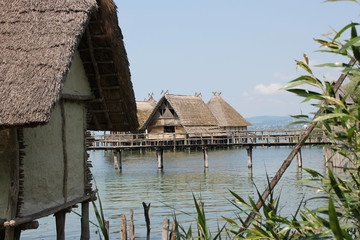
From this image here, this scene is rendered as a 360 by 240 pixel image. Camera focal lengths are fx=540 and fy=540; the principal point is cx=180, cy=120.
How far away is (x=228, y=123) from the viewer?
5156cm

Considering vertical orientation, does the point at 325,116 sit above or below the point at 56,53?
below

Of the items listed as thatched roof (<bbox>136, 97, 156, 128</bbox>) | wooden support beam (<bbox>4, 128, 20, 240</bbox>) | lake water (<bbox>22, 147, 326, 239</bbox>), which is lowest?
lake water (<bbox>22, 147, 326, 239</bbox>)

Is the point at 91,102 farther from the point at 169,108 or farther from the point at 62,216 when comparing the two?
the point at 169,108

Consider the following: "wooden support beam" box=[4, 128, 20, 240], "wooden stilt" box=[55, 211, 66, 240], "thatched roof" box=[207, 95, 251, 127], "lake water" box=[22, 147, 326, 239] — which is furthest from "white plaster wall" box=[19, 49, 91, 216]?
"thatched roof" box=[207, 95, 251, 127]

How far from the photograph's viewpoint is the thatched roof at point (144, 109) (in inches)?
1910

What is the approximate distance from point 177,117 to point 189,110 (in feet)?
3.76

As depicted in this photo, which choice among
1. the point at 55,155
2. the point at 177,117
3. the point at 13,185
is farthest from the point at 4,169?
the point at 177,117

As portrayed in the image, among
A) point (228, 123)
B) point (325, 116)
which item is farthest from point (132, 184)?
point (228, 123)

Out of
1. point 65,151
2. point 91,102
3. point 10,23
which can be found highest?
point 10,23

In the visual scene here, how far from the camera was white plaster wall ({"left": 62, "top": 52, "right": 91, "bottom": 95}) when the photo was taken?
30.1ft

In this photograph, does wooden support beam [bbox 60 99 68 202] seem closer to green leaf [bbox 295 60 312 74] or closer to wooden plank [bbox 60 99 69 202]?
wooden plank [bbox 60 99 69 202]

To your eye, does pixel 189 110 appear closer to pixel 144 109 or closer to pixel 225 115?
pixel 144 109

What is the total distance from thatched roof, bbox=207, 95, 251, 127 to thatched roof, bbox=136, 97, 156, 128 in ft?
20.2

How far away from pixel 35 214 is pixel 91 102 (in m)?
3.38
